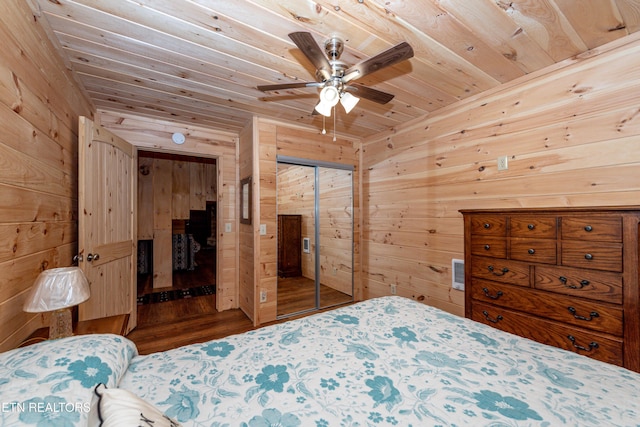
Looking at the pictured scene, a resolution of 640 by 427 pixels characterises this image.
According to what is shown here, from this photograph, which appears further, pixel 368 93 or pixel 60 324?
pixel 368 93

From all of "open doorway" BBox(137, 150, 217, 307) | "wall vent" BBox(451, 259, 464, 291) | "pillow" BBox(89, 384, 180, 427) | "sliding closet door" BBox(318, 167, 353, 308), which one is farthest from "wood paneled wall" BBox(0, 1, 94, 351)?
"wall vent" BBox(451, 259, 464, 291)

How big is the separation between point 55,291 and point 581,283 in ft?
9.59

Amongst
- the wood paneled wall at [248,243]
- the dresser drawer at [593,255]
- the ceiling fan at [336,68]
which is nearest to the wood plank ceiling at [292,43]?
the ceiling fan at [336,68]

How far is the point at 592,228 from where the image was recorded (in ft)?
4.96

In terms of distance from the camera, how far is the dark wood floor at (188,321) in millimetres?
2584

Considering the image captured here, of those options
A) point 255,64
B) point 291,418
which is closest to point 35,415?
point 291,418

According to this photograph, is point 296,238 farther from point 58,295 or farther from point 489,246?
point 58,295

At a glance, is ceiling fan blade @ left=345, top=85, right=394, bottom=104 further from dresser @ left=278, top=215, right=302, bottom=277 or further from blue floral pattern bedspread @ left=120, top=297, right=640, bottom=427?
dresser @ left=278, top=215, right=302, bottom=277

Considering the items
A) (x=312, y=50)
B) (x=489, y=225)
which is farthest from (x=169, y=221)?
(x=489, y=225)

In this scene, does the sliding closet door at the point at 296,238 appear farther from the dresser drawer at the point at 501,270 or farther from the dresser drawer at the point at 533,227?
the dresser drawer at the point at 533,227

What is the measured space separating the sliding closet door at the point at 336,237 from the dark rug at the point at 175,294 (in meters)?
1.90

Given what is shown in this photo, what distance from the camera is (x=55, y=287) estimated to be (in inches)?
49.2

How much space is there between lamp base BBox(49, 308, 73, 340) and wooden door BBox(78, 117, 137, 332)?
66cm

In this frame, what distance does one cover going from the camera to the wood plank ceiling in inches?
57.6
